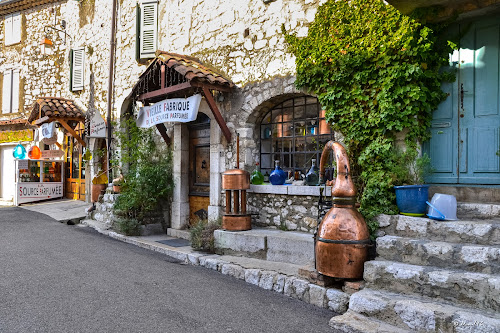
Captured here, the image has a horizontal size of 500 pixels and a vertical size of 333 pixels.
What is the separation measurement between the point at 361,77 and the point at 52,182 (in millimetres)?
11790

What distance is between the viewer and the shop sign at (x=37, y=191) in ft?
40.1

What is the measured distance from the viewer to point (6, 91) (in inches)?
575

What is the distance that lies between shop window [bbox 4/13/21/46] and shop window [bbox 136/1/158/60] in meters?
7.92

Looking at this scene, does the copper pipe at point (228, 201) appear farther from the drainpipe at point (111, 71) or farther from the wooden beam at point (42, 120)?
the wooden beam at point (42, 120)

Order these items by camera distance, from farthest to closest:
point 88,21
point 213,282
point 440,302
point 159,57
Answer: point 88,21 < point 159,57 < point 213,282 < point 440,302

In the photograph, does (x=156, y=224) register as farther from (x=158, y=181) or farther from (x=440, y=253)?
(x=440, y=253)

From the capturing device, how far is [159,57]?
7086mm

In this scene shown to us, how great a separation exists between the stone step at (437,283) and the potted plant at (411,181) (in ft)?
2.55

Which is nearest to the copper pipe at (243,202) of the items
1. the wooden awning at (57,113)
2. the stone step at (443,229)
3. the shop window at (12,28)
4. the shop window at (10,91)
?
the stone step at (443,229)

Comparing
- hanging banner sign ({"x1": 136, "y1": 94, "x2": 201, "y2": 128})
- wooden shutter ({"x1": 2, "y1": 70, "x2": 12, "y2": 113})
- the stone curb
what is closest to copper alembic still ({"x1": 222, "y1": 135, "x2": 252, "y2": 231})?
the stone curb

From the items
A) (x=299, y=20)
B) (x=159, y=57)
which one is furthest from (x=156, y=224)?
(x=299, y=20)

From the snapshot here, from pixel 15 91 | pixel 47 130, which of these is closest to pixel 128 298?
pixel 47 130

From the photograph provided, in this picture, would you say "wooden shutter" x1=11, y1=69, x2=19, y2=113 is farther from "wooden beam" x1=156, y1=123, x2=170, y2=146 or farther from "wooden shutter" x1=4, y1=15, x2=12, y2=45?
"wooden beam" x1=156, y1=123, x2=170, y2=146

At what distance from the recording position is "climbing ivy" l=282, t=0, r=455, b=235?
449 centimetres
